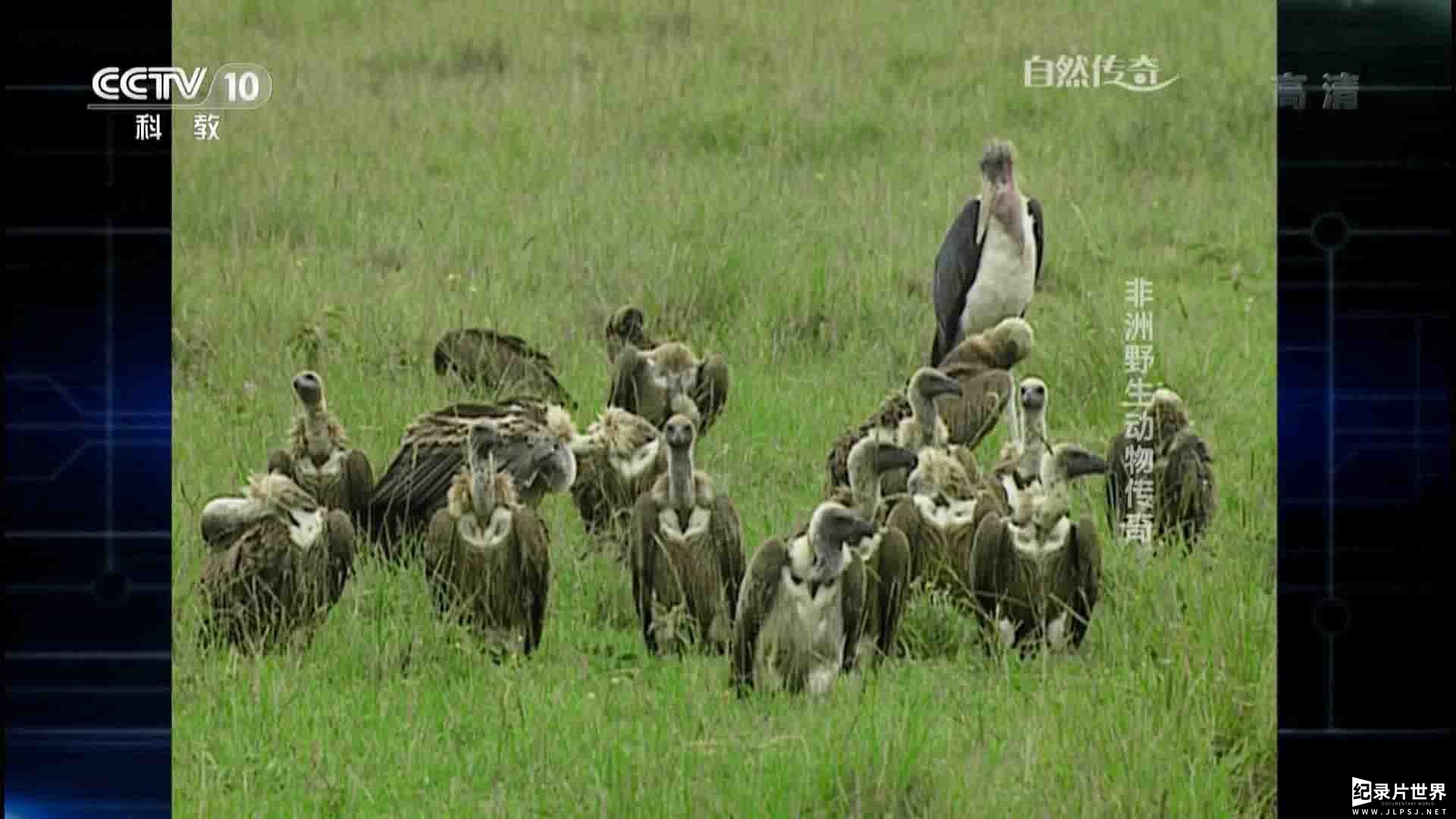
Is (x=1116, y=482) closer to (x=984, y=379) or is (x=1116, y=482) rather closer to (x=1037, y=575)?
(x=1037, y=575)

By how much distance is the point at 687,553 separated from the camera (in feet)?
24.5

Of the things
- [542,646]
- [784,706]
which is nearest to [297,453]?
[542,646]

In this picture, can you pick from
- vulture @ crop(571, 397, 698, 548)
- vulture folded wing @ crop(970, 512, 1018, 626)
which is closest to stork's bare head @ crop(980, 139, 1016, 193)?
vulture @ crop(571, 397, 698, 548)

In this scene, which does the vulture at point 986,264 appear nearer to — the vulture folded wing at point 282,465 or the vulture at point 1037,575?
the vulture at point 1037,575

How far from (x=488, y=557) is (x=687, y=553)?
57 cm

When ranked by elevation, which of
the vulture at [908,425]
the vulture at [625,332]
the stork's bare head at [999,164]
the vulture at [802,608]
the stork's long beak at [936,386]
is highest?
the stork's bare head at [999,164]

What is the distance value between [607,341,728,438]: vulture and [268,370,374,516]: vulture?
0.83 meters

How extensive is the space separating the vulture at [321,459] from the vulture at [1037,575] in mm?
1857

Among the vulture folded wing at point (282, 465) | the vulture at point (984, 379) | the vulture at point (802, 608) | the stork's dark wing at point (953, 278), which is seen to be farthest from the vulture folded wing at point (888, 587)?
the vulture folded wing at point (282, 465)

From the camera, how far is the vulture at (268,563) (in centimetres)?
758

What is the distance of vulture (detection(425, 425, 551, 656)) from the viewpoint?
24.8ft

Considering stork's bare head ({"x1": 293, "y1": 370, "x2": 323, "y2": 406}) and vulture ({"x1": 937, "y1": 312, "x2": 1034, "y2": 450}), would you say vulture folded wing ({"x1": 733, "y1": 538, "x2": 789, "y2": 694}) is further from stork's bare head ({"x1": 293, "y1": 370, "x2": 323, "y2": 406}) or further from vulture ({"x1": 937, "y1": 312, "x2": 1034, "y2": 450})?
stork's bare head ({"x1": 293, "y1": 370, "x2": 323, "y2": 406})

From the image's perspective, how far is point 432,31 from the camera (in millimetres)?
9008

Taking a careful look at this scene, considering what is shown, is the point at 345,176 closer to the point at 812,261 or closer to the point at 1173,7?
the point at 812,261
